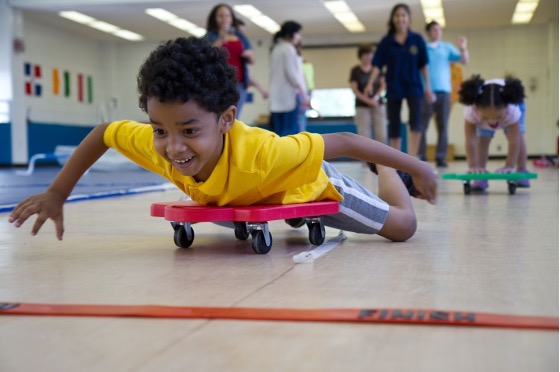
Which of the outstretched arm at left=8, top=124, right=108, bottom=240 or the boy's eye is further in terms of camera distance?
the outstretched arm at left=8, top=124, right=108, bottom=240

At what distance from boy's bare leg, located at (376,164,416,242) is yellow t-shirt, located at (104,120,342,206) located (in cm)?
29

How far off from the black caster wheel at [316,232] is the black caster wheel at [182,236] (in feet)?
1.14

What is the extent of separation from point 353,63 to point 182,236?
15207 millimetres

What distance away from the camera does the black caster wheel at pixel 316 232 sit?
2404 millimetres

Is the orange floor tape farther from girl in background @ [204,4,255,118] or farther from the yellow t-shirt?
girl in background @ [204,4,255,118]

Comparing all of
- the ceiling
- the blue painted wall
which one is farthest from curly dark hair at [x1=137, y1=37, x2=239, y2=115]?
the blue painted wall

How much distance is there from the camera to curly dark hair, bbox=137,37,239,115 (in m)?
1.98

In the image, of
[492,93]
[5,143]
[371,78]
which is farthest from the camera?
[5,143]

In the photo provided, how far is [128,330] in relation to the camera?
1273mm

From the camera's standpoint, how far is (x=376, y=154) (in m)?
2.16

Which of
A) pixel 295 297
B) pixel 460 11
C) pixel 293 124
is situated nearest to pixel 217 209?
pixel 295 297

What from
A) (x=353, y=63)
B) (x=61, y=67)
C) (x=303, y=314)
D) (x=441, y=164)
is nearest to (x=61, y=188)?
(x=303, y=314)

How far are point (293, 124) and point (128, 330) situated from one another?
22.1ft

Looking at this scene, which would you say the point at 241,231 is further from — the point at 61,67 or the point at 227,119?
the point at 61,67
